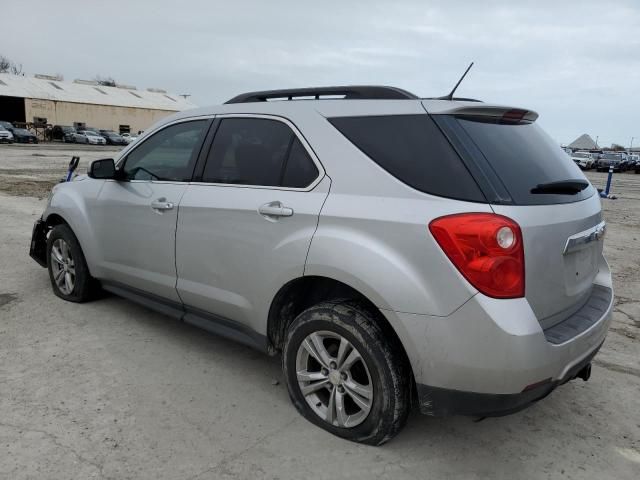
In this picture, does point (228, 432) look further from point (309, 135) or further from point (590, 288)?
point (590, 288)

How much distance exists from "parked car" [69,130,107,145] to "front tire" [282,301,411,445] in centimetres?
4893

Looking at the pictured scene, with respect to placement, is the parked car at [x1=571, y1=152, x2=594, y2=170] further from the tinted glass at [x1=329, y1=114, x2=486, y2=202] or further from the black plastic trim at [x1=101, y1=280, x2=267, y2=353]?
the tinted glass at [x1=329, y1=114, x2=486, y2=202]

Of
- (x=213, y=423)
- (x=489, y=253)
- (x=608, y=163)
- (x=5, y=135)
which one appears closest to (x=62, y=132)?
(x=5, y=135)

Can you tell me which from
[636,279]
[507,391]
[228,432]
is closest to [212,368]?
[228,432]

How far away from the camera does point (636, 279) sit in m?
6.20

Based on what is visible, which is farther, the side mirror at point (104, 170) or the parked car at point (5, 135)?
the parked car at point (5, 135)

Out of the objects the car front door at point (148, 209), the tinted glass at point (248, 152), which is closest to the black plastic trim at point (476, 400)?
the tinted glass at point (248, 152)

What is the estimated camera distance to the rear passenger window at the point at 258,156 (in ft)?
9.59

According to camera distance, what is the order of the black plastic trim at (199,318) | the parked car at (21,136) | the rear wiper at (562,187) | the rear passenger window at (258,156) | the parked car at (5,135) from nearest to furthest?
the rear wiper at (562,187) → the rear passenger window at (258,156) → the black plastic trim at (199,318) → the parked car at (5,135) → the parked car at (21,136)

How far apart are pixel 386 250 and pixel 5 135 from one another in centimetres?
4415

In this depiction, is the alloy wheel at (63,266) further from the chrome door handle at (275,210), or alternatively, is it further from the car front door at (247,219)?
the chrome door handle at (275,210)

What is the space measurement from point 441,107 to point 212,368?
222 cm

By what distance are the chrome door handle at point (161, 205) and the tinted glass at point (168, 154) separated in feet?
0.59

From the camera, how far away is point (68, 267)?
4.58 metres
